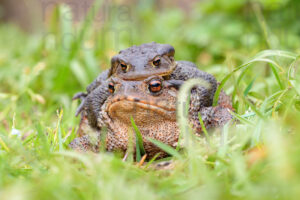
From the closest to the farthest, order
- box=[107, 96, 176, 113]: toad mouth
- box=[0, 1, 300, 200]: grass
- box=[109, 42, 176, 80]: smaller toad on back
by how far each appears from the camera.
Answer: box=[0, 1, 300, 200]: grass < box=[107, 96, 176, 113]: toad mouth < box=[109, 42, 176, 80]: smaller toad on back

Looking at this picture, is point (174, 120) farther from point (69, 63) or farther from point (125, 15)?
point (125, 15)

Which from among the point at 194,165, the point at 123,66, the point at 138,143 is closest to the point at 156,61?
the point at 123,66

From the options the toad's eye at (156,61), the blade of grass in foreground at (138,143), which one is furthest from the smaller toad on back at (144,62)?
the blade of grass in foreground at (138,143)

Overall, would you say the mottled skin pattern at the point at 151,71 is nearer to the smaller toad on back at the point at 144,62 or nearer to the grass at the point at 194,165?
the smaller toad on back at the point at 144,62

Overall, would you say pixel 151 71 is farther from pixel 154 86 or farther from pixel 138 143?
pixel 138 143

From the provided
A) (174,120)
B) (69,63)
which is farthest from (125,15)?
(174,120)

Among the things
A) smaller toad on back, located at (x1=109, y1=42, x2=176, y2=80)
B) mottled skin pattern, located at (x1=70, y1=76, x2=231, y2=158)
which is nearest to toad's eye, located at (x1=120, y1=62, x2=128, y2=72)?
smaller toad on back, located at (x1=109, y1=42, x2=176, y2=80)

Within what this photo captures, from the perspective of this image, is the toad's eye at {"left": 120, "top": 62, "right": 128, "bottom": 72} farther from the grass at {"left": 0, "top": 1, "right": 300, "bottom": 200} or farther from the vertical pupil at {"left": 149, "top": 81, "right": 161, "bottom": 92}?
the grass at {"left": 0, "top": 1, "right": 300, "bottom": 200}
